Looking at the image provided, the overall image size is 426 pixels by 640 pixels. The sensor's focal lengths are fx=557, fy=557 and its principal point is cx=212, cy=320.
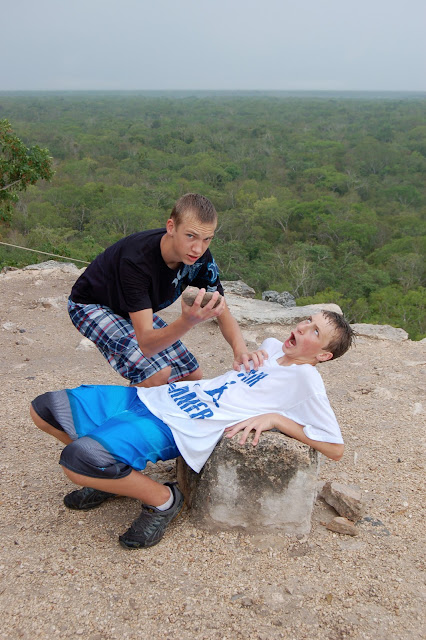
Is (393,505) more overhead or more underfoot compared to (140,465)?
more underfoot

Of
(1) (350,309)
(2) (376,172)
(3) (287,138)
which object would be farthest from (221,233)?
(3) (287,138)

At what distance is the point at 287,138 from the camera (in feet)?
158

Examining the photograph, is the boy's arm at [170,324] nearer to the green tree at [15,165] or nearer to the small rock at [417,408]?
the small rock at [417,408]

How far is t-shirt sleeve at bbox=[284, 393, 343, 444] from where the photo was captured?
2223 mm

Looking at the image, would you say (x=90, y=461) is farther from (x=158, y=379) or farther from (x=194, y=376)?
(x=194, y=376)

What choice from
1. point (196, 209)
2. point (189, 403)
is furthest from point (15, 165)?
point (189, 403)

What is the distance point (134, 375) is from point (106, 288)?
459 mm

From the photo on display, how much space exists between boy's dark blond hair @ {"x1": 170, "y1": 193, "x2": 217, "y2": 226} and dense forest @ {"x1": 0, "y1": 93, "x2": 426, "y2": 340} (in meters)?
6.83

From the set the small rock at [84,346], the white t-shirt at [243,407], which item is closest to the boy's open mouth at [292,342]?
the white t-shirt at [243,407]

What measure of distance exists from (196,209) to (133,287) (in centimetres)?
44

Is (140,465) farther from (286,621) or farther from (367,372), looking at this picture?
(367,372)

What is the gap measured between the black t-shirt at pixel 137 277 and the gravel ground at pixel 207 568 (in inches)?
36.7

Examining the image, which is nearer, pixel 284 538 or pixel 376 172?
pixel 284 538

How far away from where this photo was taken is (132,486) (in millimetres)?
2250
